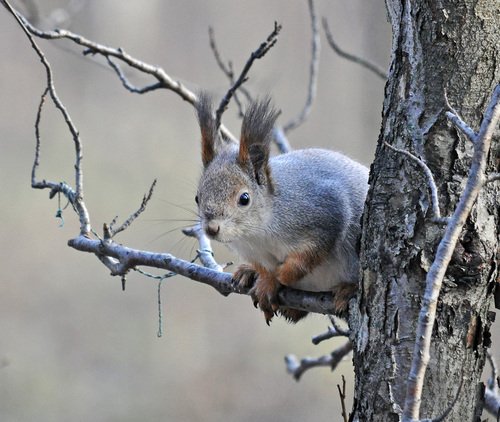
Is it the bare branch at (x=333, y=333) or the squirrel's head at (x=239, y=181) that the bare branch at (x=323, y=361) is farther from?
the squirrel's head at (x=239, y=181)

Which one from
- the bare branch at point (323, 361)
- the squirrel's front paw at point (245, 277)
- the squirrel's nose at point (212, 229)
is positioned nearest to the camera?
the squirrel's nose at point (212, 229)

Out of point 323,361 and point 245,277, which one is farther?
point 323,361

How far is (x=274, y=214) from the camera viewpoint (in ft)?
6.88

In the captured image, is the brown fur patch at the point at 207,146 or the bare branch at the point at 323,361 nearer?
the brown fur patch at the point at 207,146

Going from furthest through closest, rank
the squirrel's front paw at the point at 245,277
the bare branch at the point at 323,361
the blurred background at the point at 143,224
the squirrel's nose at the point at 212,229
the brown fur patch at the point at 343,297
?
the blurred background at the point at 143,224 → the bare branch at the point at 323,361 → the squirrel's front paw at the point at 245,277 → the squirrel's nose at the point at 212,229 → the brown fur patch at the point at 343,297

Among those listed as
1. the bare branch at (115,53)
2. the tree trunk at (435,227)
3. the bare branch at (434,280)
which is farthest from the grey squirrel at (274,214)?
the bare branch at (434,280)

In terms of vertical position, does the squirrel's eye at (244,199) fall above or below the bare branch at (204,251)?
above

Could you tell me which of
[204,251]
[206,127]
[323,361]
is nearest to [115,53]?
[206,127]

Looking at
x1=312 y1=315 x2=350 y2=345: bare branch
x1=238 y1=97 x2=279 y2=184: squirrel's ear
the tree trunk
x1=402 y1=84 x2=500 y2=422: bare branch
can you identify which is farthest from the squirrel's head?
x1=402 y1=84 x2=500 y2=422: bare branch

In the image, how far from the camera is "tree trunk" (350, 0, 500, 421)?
143 centimetres

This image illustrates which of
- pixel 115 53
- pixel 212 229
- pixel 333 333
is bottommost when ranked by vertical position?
pixel 333 333

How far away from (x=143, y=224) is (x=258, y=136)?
4.28 meters

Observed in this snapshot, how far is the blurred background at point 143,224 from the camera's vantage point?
5.64m

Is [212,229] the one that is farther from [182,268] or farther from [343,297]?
[343,297]
